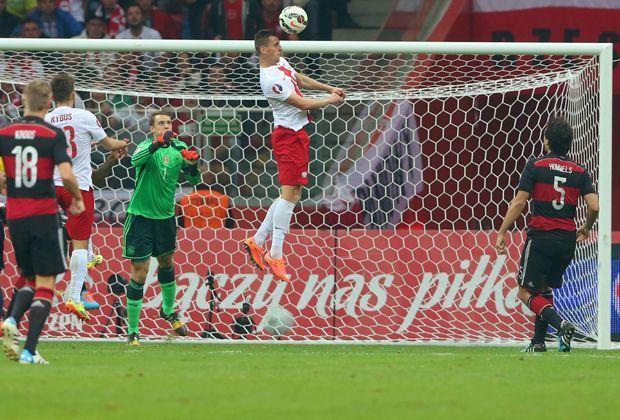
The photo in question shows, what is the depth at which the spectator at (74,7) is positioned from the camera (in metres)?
17.5

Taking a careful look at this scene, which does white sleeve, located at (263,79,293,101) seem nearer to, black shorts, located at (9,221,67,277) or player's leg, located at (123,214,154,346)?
player's leg, located at (123,214,154,346)

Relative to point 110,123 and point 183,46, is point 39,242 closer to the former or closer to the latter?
point 183,46

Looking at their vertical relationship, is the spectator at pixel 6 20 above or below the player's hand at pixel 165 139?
above

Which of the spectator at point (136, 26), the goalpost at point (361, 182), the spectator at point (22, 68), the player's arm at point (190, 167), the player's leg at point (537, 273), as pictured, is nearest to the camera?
the player's leg at point (537, 273)

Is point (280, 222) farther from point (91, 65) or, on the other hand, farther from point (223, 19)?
point (223, 19)

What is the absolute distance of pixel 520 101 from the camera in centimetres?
1352

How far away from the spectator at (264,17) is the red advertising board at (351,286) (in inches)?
176

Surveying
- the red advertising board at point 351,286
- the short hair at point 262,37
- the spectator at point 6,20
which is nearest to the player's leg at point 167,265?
the red advertising board at point 351,286

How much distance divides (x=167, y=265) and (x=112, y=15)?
6346 millimetres

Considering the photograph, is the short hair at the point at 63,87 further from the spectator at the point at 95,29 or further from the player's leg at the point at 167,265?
the spectator at the point at 95,29

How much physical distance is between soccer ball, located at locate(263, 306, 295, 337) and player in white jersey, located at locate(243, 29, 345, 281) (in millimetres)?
1659

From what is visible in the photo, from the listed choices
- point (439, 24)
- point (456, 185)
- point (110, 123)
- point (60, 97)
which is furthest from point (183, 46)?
point (439, 24)

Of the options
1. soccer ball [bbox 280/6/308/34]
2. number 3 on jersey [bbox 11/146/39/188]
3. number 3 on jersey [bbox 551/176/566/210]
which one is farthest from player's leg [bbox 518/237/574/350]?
number 3 on jersey [bbox 11/146/39/188]

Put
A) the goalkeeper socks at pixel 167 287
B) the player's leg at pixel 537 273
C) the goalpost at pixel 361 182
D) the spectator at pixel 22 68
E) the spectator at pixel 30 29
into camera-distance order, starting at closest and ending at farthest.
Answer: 1. the player's leg at pixel 537 273
2. the goalkeeper socks at pixel 167 287
3. the goalpost at pixel 361 182
4. the spectator at pixel 22 68
5. the spectator at pixel 30 29
